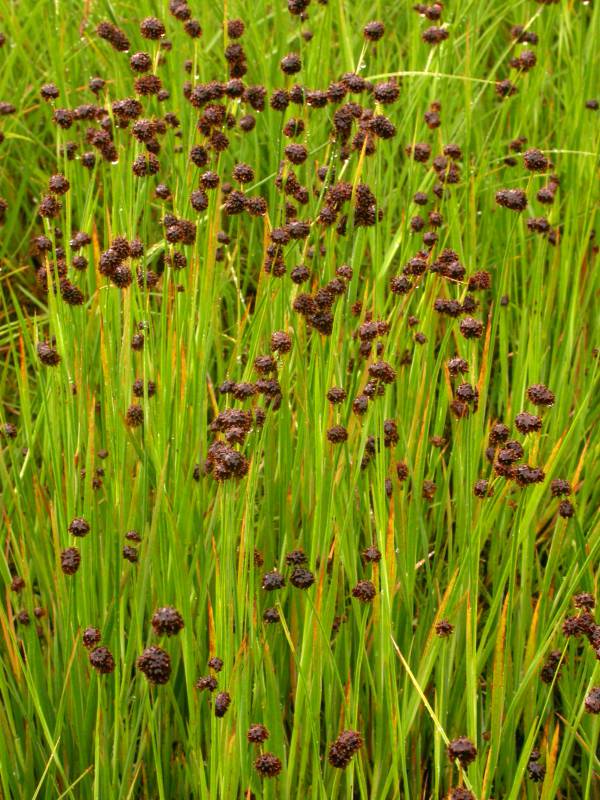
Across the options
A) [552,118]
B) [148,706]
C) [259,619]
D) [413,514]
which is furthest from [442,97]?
[148,706]

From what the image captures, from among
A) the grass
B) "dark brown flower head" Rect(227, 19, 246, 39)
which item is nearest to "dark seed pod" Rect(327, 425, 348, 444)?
the grass

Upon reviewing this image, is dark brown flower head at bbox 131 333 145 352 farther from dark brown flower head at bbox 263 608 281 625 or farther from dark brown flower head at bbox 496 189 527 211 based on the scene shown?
dark brown flower head at bbox 496 189 527 211

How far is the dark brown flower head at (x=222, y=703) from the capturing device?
1.80 meters

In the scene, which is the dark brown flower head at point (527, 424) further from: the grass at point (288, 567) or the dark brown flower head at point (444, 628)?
the dark brown flower head at point (444, 628)

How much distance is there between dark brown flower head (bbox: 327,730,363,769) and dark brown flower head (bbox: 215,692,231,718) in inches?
8.1

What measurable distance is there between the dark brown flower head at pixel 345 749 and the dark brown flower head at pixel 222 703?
0.21 m

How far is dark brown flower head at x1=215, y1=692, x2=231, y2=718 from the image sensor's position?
180 cm

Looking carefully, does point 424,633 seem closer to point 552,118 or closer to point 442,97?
point 442,97

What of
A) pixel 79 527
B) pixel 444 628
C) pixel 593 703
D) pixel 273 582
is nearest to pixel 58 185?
pixel 79 527

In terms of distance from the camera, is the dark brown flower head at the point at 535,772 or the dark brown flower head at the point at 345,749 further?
the dark brown flower head at the point at 535,772

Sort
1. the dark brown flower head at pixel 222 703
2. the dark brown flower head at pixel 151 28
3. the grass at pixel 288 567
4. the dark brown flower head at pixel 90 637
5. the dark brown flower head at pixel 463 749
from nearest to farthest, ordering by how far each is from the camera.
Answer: the dark brown flower head at pixel 463 749 < the dark brown flower head at pixel 222 703 < the dark brown flower head at pixel 90 637 < the grass at pixel 288 567 < the dark brown flower head at pixel 151 28

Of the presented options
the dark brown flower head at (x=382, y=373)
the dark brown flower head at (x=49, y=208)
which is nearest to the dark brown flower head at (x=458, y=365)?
the dark brown flower head at (x=382, y=373)

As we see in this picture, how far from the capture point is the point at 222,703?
1.80 meters

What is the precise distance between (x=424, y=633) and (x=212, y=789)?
734 mm
